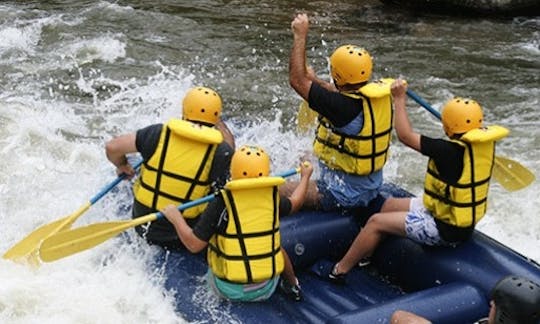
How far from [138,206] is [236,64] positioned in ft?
16.2

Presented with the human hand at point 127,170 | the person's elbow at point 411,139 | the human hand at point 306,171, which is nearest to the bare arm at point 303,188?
the human hand at point 306,171

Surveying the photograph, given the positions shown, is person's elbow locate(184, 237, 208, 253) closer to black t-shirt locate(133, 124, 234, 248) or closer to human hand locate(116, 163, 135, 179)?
black t-shirt locate(133, 124, 234, 248)

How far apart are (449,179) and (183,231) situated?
125 centimetres

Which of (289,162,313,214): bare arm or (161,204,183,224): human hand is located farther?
(289,162,313,214): bare arm

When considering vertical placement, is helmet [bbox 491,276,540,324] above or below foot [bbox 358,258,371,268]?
above

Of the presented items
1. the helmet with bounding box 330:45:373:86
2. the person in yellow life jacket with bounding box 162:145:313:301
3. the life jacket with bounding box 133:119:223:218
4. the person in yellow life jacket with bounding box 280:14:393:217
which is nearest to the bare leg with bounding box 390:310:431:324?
the person in yellow life jacket with bounding box 162:145:313:301

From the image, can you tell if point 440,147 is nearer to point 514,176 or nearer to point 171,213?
point 514,176

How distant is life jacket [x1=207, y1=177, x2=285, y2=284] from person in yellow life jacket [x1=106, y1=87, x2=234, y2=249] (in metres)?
0.35

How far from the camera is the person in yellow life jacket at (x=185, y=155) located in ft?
11.5

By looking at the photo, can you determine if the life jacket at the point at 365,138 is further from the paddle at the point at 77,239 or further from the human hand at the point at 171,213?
the human hand at the point at 171,213

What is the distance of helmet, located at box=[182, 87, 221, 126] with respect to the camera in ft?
11.6

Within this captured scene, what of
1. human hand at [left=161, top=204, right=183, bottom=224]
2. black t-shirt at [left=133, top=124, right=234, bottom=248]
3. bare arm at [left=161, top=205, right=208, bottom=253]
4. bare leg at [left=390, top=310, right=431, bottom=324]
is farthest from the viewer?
black t-shirt at [left=133, top=124, right=234, bottom=248]

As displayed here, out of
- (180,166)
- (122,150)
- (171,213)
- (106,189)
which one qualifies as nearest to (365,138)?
(180,166)

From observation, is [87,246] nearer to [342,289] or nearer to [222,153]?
[222,153]
